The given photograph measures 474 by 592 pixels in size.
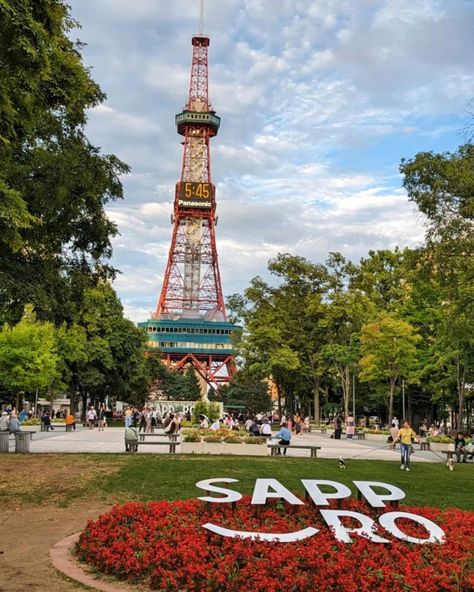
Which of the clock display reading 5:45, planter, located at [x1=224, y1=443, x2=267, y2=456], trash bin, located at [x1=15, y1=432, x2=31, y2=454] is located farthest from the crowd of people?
the clock display reading 5:45

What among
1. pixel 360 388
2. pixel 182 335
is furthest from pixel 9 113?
pixel 182 335

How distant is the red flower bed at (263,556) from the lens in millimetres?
7359

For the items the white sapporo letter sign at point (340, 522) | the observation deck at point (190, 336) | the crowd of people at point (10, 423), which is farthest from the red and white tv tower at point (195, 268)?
the white sapporo letter sign at point (340, 522)

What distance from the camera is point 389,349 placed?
43.7 metres

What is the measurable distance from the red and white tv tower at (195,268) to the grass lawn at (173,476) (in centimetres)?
8654

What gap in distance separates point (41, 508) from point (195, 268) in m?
103

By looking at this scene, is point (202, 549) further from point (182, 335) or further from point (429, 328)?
point (182, 335)

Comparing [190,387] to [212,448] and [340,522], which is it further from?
[340,522]

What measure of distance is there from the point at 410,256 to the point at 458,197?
116 inches

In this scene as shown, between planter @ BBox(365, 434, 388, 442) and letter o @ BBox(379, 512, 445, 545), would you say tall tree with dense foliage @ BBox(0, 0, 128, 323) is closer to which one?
letter o @ BBox(379, 512, 445, 545)

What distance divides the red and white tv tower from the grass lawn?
3407 inches

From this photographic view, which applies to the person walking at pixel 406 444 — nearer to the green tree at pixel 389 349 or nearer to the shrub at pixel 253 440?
the shrub at pixel 253 440

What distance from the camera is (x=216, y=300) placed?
4461 inches


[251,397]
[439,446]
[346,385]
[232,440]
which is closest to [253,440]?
[232,440]
